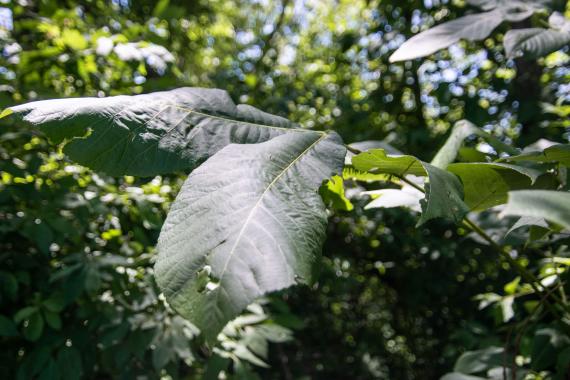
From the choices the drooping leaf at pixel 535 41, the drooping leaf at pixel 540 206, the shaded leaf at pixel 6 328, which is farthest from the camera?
the shaded leaf at pixel 6 328

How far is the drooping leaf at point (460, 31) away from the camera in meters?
1.15

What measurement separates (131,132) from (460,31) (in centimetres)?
96

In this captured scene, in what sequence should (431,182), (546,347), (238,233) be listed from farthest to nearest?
(546,347) → (431,182) → (238,233)

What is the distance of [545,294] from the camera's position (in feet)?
3.59

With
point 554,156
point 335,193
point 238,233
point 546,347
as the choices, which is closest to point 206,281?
point 238,233

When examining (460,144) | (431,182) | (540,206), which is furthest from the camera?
(460,144)

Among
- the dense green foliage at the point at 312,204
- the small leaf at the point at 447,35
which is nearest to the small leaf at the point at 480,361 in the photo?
the dense green foliage at the point at 312,204

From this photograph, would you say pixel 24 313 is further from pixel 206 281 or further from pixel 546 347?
pixel 546 347

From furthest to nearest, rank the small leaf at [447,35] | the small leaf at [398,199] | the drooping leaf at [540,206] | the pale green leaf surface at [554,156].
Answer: the small leaf at [447,35]
the small leaf at [398,199]
the pale green leaf surface at [554,156]
the drooping leaf at [540,206]

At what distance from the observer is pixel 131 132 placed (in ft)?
2.56

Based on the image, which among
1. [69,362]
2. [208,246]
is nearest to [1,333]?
[69,362]

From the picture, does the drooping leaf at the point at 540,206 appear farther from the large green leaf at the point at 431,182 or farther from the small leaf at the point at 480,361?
the small leaf at the point at 480,361

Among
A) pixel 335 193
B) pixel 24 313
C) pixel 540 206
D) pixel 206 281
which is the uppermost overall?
pixel 540 206

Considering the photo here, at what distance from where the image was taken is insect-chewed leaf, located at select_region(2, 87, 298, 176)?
29.9 inches
